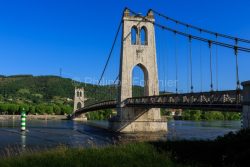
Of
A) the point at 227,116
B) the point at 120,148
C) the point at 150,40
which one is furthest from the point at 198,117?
the point at 120,148

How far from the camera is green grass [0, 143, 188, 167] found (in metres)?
14.5

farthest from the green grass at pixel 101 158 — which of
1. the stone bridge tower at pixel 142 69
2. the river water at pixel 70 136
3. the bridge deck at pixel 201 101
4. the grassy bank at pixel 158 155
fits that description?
the stone bridge tower at pixel 142 69

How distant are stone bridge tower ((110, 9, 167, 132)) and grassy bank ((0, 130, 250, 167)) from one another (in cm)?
3724

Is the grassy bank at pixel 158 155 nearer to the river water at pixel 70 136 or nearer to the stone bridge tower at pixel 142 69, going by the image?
the river water at pixel 70 136

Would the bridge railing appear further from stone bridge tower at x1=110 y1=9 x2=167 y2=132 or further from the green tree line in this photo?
the green tree line

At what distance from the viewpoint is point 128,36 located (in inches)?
2216

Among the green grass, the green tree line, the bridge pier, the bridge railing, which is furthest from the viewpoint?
the green tree line

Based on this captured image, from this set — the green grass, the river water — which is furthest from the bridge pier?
the green grass

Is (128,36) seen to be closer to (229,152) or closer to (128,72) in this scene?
(128,72)

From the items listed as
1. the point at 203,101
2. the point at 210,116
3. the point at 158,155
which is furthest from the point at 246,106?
the point at 210,116

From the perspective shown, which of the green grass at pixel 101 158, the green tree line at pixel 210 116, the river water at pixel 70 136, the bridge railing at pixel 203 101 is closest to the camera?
the green grass at pixel 101 158

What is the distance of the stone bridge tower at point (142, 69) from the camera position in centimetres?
5412

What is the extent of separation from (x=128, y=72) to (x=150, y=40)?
4.96 m

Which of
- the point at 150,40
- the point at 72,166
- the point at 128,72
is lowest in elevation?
the point at 72,166
